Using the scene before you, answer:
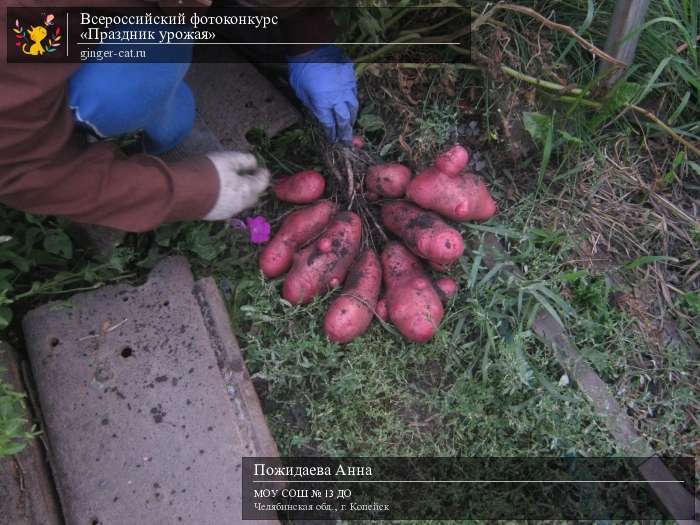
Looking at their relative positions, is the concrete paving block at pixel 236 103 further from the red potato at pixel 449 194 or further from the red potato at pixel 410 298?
the red potato at pixel 410 298

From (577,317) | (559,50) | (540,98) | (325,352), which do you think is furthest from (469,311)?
(559,50)

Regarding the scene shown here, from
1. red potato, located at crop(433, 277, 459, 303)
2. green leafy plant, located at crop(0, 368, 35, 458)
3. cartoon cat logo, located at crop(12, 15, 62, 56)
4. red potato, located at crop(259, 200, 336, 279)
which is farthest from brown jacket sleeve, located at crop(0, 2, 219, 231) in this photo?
red potato, located at crop(433, 277, 459, 303)

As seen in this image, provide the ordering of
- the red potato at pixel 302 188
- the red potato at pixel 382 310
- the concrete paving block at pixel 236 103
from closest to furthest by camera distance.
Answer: the red potato at pixel 382 310, the red potato at pixel 302 188, the concrete paving block at pixel 236 103

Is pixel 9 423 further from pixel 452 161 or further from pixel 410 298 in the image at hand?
pixel 452 161

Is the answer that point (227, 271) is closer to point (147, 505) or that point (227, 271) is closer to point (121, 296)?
point (121, 296)

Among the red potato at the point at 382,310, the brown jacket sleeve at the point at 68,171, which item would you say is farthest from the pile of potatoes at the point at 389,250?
the brown jacket sleeve at the point at 68,171

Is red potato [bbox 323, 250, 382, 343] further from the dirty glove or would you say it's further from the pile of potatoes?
the dirty glove

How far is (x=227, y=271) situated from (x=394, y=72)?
1.11 m

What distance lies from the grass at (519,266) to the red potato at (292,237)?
0.08 m

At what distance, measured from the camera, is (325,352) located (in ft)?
7.25

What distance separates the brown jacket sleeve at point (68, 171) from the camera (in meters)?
1.47

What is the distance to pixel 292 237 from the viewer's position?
7.60ft

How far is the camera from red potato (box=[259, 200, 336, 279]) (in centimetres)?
230

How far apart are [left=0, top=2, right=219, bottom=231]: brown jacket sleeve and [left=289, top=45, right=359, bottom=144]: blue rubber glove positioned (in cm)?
65
